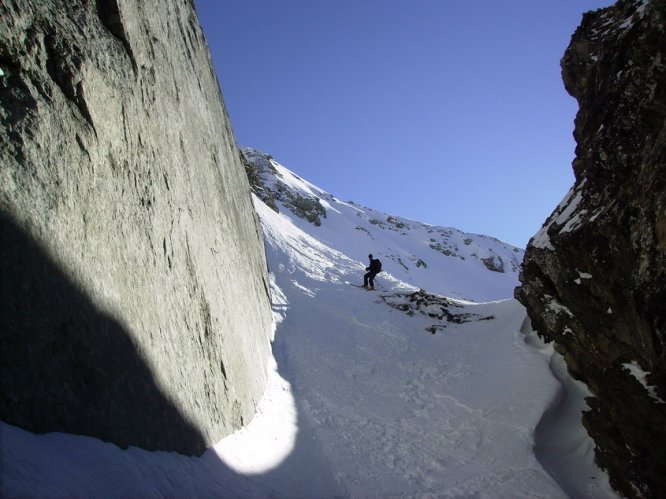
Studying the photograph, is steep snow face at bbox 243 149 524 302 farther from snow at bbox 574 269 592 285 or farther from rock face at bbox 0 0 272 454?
rock face at bbox 0 0 272 454

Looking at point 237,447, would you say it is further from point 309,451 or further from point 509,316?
point 509,316

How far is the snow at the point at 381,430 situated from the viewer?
136 inches

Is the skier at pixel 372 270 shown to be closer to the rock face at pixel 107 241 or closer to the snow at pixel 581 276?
the rock face at pixel 107 241

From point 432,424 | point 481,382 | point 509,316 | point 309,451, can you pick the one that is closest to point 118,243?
point 309,451

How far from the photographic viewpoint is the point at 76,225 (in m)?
3.71

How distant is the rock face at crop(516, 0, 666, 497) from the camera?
484 centimetres

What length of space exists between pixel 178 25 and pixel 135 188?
4.69 m

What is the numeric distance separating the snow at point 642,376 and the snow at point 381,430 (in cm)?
224

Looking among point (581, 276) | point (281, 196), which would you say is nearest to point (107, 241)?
point (581, 276)

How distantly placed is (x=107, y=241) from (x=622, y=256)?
230 inches

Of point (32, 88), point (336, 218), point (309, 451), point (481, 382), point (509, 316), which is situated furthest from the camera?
point (336, 218)

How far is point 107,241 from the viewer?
13.7 feet

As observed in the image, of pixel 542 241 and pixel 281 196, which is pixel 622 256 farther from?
pixel 281 196

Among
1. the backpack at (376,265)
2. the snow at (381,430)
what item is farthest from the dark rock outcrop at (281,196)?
the snow at (381,430)
